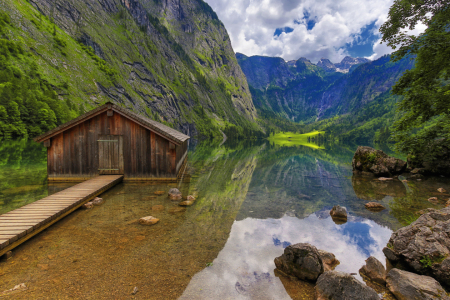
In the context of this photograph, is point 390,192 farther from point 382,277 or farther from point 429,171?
point 382,277

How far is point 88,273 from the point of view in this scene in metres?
6.25

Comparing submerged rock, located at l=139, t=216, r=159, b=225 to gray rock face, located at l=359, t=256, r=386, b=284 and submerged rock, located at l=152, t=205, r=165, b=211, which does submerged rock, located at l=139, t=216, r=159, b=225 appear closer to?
submerged rock, located at l=152, t=205, r=165, b=211

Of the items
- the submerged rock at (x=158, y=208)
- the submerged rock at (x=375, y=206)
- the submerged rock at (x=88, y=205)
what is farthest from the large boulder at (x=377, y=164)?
the submerged rock at (x=88, y=205)

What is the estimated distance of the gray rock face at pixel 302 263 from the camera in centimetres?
626

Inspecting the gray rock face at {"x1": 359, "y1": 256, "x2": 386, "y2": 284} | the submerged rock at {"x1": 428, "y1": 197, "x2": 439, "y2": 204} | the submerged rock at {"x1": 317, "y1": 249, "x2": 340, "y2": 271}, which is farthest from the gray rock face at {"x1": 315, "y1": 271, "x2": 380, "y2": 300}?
the submerged rock at {"x1": 428, "y1": 197, "x2": 439, "y2": 204}

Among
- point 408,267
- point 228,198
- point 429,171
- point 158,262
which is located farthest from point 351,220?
point 429,171

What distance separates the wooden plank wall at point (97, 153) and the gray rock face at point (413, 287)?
1568 centimetres

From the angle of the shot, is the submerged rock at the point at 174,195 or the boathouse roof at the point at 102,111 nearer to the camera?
the submerged rock at the point at 174,195

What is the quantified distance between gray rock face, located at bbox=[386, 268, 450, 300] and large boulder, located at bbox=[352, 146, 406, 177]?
20988 mm

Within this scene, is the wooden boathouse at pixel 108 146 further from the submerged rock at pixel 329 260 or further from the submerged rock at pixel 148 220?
the submerged rock at pixel 329 260

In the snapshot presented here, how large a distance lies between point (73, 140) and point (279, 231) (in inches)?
678

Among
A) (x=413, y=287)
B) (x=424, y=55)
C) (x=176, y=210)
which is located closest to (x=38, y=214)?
(x=176, y=210)

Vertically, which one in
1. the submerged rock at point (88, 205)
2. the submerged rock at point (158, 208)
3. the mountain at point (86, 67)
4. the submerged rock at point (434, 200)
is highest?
the mountain at point (86, 67)

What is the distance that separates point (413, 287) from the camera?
17.1 feet
